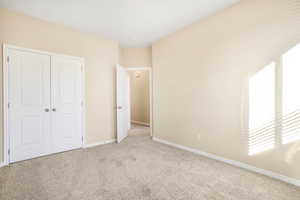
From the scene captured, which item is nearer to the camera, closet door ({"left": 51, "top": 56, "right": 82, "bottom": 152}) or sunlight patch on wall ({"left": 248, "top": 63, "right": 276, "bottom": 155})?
sunlight patch on wall ({"left": 248, "top": 63, "right": 276, "bottom": 155})

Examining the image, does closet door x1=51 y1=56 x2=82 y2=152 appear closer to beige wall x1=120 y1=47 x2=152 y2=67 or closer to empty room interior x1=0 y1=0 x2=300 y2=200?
empty room interior x1=0 y1=0 x2=300 y2=200

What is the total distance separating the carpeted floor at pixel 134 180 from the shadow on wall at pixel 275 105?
0.55 metres

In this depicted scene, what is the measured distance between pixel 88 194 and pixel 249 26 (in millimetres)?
3274

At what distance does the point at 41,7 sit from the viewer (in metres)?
2.40

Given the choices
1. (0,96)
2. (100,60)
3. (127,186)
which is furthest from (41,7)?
(127,186)

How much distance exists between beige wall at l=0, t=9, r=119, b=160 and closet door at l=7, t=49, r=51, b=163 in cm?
19

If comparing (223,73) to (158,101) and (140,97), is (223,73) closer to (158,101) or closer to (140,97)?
(158,101)

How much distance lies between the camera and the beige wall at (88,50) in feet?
8.29

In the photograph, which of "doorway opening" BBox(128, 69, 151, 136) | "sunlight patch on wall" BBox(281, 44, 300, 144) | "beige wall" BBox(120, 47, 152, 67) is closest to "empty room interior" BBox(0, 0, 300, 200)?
"sunlight patch on wall" BBox(281, 44, 300, 144)

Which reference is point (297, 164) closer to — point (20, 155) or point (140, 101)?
point (20, 155)

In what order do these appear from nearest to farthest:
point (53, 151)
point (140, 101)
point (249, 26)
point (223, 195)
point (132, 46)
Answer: point (223, 195)
point (249, 26)
point (53, 151)
point (132, 46)
point (140, 101)

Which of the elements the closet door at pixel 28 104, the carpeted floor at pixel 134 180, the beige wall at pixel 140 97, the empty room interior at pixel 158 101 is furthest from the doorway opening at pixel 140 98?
the closet door at pixel 28 104

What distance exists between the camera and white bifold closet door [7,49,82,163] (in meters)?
2.52

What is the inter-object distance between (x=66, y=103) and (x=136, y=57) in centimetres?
236
